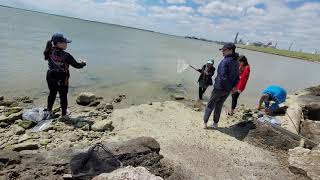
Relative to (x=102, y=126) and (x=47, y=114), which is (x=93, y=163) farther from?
(x=47, y=114)

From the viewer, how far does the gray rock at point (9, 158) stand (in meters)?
5.04

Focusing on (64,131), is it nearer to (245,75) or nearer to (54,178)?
(54,178)

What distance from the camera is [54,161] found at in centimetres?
520

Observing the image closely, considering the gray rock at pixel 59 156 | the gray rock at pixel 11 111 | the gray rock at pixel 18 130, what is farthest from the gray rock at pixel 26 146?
the gray rock at pixel 11 111

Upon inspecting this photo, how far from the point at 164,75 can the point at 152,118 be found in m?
12.3

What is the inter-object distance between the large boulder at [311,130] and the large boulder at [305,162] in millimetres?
1945

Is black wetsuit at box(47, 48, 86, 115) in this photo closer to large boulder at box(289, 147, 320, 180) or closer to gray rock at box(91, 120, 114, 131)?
gray rock at box(91, 120, 114, 131)

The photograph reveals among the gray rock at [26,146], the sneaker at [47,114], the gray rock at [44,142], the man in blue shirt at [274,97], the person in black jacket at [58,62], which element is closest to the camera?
the gray rock at [26,146]

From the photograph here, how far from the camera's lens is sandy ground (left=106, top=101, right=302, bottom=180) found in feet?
21.1

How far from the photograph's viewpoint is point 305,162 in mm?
6836

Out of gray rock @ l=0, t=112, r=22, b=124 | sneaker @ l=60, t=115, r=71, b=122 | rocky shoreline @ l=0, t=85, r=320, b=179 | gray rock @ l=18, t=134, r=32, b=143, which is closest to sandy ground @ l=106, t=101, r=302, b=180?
rocky shoreline @ l=0, t=85, r=320, b=179

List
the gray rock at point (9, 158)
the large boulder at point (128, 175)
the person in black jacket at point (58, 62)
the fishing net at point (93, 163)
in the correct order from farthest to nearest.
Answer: the person in black jacket at point (58, 62) < the gray rock at point (9, 158) < the fishing net at point (93, 163) < the large boulder at point (128, 175)

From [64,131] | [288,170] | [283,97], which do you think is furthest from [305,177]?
[64,131]

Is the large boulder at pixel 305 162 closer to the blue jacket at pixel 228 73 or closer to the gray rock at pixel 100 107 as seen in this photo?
the blue jacket at pixel 228 73
